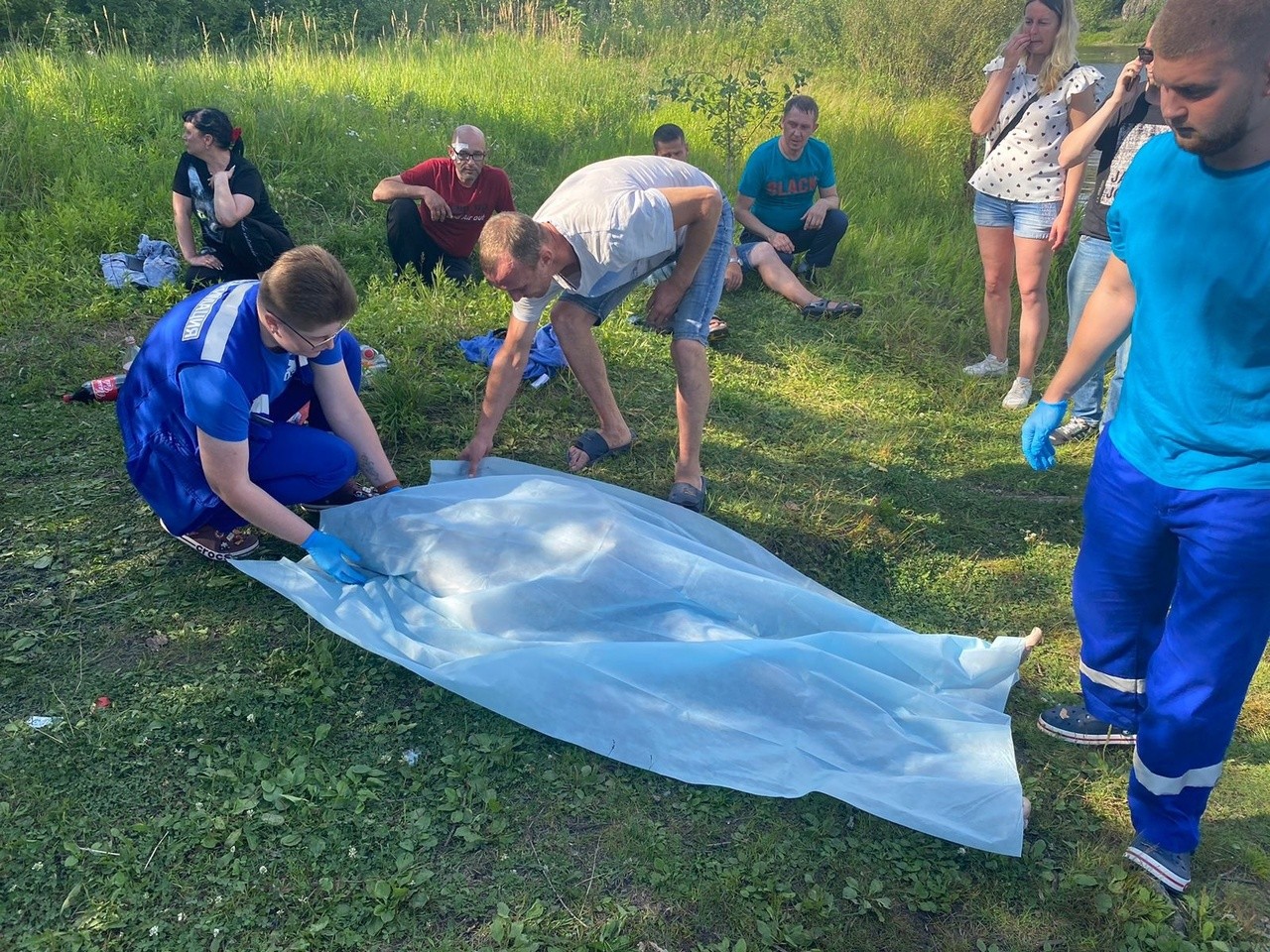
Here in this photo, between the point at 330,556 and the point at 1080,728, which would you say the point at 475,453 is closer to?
the point at 330,556

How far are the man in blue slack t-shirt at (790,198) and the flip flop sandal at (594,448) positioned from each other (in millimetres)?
2540

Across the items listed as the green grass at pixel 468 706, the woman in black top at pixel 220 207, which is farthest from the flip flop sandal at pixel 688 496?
the woman in black top at pixel 220 207

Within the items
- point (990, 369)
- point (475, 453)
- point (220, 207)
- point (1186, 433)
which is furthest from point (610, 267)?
point (990, 369)

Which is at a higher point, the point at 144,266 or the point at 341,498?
A: the point at 144,266

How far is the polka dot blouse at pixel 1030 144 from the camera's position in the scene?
4574 mm

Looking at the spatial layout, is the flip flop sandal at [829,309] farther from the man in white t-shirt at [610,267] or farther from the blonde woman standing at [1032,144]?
the man in white t-shirt at [610,267]

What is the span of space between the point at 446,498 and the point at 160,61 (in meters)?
7.53

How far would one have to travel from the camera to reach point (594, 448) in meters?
4.05

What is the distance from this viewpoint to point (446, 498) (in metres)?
3.18

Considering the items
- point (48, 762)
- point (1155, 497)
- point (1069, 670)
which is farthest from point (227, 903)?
point (1069, 670)

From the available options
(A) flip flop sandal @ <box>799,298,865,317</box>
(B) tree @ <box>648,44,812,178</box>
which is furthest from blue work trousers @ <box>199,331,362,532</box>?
(B) tree @ <box>648,44,812,178</box>

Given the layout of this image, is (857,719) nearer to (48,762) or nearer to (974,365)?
(48,762)

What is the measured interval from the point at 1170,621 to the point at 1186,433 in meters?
0.45

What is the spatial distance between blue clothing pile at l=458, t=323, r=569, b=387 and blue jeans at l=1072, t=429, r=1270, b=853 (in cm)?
274
